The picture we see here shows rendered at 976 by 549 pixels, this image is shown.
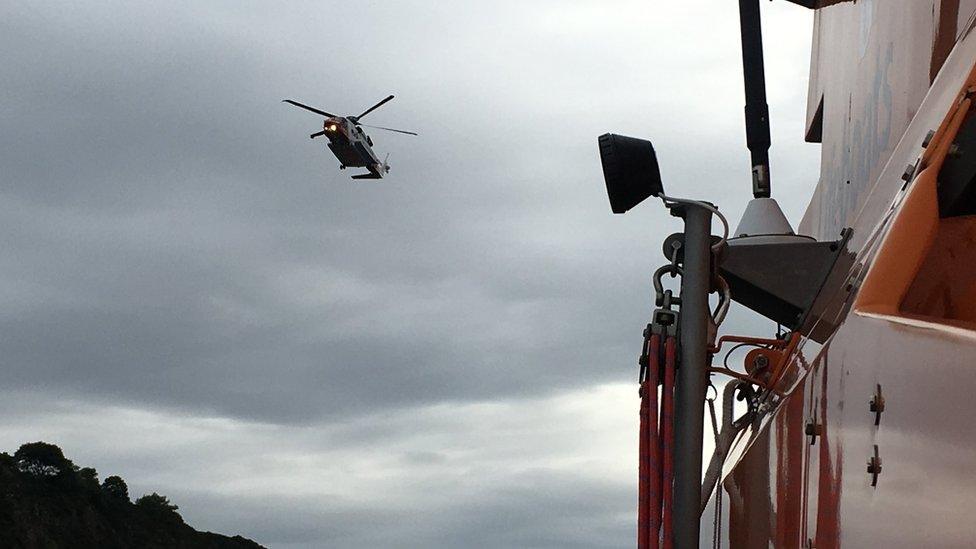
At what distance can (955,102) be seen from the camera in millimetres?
2547

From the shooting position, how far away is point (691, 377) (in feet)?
13.4

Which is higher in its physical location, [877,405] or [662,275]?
Answer: [662,275]

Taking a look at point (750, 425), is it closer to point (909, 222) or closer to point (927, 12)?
point (927, 12)

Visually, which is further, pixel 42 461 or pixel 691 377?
pixel 42 461

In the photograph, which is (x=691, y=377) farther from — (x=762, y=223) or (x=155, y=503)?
(x=155, y=503)

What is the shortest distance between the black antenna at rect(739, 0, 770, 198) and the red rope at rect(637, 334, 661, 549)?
8.44 ft

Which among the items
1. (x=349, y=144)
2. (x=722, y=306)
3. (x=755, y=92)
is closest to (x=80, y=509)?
(x=349, y=144)

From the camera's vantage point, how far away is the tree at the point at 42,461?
61125mm

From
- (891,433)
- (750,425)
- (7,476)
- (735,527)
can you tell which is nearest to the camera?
(891,433)

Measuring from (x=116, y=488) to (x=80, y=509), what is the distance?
143 inches

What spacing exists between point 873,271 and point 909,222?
100 millimetres

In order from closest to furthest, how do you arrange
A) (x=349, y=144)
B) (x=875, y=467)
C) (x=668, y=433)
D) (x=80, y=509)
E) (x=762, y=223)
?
(x=875, y=467) < (x=668, y=433) < (x=762, y=223) < (x=349, y=144) < (x=80, y=509)

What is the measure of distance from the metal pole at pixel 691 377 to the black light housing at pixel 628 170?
5.0 inches

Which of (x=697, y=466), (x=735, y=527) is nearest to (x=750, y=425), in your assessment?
(x=735, y=527)
